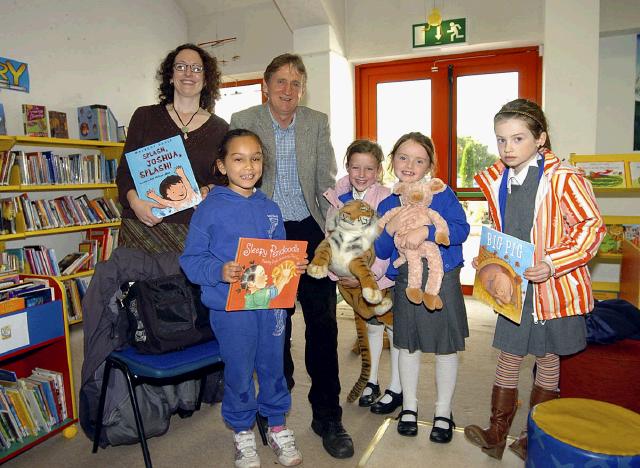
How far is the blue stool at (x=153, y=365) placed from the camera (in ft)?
6.31

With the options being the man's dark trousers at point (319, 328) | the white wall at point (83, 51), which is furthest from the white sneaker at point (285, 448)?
the white wall at point (83, 51)

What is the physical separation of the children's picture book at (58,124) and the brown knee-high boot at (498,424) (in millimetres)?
4179

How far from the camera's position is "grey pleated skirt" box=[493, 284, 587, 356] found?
1754 mm

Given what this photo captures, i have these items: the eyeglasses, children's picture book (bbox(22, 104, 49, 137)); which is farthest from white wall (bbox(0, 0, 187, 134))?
the eyeglasses

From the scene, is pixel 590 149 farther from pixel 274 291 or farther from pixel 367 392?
pixel 274 291

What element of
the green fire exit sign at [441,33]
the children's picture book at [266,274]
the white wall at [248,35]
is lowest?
the children's picture book at [266,274]

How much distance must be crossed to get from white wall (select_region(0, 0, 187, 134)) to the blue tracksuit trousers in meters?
3.43

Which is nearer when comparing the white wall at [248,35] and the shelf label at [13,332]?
the shelf label at [13,332]

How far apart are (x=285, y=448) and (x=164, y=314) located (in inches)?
30.4

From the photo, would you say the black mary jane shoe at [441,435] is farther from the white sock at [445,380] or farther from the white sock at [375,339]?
the white sock at [375,339]

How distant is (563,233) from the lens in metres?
1.69

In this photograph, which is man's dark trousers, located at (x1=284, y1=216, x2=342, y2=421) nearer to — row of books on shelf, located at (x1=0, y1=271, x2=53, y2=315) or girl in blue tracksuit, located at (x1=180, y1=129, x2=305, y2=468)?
girl in blue tracksuit, located at (x1=180, y1=129, x2=305, y2=468)

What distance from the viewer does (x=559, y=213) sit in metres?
1.68

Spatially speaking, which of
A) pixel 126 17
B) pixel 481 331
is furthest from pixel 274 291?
pixel 126 17
